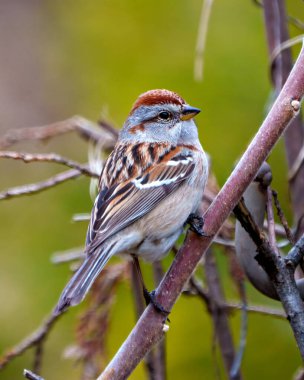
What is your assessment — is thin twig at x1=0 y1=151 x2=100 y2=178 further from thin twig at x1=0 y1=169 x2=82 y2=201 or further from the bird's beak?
the bird's beak

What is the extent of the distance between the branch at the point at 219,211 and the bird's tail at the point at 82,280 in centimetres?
21

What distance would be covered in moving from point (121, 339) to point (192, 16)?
1.43 meters

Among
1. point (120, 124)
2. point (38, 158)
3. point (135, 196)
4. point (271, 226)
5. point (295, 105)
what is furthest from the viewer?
point (120, 124)

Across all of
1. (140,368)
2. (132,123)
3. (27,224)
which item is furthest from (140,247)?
(27,224)

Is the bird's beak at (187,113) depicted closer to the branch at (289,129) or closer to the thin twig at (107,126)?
the thin twig at (107,126)

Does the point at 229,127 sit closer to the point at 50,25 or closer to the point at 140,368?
the point at 140,368

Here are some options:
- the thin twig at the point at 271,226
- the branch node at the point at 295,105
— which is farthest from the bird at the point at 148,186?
the branch node at the point at 295,105

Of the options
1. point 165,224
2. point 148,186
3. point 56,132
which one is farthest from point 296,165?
point 56,132

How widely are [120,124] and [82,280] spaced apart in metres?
1.84

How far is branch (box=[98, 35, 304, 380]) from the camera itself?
1794mm

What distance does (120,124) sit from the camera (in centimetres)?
395

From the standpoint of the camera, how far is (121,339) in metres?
3.49

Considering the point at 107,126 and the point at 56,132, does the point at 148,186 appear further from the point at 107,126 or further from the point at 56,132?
the point at 56,132

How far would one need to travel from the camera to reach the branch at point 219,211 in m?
1.79
